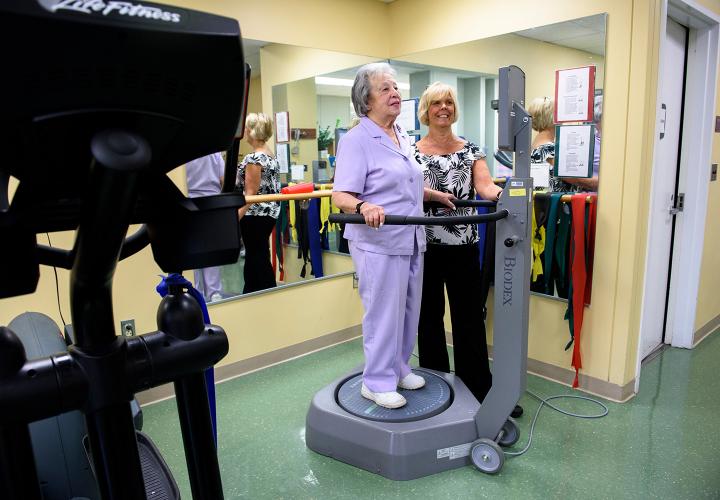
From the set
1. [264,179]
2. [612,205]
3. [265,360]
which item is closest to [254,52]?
[264,179]

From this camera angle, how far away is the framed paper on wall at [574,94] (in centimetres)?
293

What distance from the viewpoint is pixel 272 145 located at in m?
3.62

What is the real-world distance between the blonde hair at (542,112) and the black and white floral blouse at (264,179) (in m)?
1.68

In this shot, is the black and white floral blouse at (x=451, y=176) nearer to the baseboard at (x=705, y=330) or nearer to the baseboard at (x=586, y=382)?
the baseboard at (x=586, y=382)

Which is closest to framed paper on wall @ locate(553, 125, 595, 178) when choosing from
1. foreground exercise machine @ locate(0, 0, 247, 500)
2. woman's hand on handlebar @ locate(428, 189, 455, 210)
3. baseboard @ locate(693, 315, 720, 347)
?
woman's hand on handlebar @ locate(428, 189, 455, 210)

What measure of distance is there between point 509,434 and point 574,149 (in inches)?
62.8

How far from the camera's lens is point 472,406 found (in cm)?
249

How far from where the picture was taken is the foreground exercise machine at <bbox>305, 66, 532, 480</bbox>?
86.7 inches

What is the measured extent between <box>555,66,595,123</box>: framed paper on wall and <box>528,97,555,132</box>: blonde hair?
0.20 ft

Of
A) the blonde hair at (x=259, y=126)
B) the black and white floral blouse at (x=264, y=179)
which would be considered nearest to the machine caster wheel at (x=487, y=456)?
the black and white floral blouse at (x=264, y=179)

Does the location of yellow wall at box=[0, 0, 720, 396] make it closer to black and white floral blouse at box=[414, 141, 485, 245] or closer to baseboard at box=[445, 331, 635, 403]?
baseboard at box=[445, 331, 635, 403]

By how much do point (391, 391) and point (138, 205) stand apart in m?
1.93

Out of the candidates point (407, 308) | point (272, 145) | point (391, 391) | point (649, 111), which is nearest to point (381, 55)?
point (272, 145)

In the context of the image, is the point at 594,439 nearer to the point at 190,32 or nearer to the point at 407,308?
the point at 407,308
